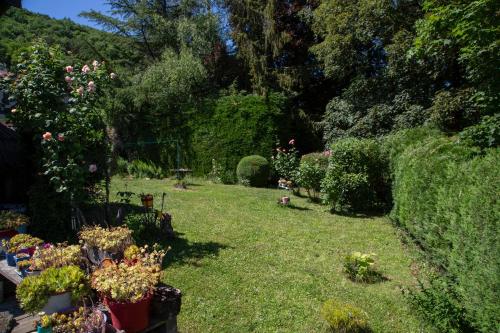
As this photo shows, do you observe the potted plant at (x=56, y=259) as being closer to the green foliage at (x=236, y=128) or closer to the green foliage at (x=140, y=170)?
the green foliage at (x=236, y=128)

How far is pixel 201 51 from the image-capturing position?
16656 mm

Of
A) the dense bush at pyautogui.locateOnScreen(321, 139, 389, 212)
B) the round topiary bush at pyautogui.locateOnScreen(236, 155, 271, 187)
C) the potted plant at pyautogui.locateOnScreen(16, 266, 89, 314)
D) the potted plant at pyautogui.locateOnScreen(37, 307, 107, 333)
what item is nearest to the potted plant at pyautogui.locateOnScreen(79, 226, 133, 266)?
the potted plant at pyautogui.locateOnScreen(16, 266, 89, 314)

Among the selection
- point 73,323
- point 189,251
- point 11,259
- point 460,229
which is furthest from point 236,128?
point 73,323

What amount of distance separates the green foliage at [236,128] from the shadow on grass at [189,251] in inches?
302

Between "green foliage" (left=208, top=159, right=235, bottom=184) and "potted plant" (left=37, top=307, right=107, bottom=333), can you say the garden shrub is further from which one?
"green foliage" (left=208, top=159, right=235, bottom=184)

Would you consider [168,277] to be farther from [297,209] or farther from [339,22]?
[339,22]

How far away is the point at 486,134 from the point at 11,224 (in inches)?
248

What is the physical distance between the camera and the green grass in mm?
3740

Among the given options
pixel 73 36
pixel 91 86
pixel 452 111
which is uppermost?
pixel 73 36

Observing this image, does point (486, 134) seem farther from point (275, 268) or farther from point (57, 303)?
point (57, 303)

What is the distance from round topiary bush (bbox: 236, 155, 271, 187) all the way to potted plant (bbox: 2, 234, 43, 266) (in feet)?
29.4

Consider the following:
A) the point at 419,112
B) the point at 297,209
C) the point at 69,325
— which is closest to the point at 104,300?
the point at 69,325

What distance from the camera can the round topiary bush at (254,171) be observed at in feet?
40.7

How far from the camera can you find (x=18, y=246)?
11.6ft
